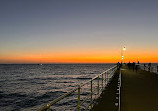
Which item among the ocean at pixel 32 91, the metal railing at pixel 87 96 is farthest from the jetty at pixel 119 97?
the ocean at pixel 32 91

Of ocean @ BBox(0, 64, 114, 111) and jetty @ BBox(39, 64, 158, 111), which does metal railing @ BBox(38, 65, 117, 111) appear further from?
ocean @ BBox(0, 64, 114, 111)

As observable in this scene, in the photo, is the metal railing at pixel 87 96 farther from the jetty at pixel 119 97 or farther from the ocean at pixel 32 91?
the ocean at pixel 32 91

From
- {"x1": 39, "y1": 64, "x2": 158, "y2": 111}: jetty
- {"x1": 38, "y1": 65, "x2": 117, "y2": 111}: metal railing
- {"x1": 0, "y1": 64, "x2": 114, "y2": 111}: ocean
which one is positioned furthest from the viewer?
{"x1": 0, "y1": 64, "x2": 114, "y2": 111}: ocean

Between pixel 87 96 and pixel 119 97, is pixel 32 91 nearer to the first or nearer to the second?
pixel 119 97

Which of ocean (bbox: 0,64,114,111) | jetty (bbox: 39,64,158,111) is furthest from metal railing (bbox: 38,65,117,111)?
ocean (bbox: 0,64,114,111)

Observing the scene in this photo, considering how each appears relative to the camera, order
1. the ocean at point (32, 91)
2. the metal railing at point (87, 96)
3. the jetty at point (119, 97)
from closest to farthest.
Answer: the metal railing at point (87, 96) < the jetty at point (119, 97) < the ocean at point (32, 91)

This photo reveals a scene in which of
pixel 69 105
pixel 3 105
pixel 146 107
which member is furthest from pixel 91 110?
pixel 3 105

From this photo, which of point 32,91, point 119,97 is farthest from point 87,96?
point 32,91

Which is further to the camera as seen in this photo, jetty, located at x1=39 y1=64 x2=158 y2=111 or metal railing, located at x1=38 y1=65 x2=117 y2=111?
jetty, located at x1=39 y1=64 x2=158 y2=111

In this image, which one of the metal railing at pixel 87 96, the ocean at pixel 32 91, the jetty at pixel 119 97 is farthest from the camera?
the ocean at pixel 32 91

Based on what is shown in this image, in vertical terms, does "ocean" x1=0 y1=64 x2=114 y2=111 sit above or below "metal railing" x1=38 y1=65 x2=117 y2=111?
below

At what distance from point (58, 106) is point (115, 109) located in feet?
30.3

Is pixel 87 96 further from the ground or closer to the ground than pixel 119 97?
further from the ground

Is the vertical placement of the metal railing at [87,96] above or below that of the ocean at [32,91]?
above
